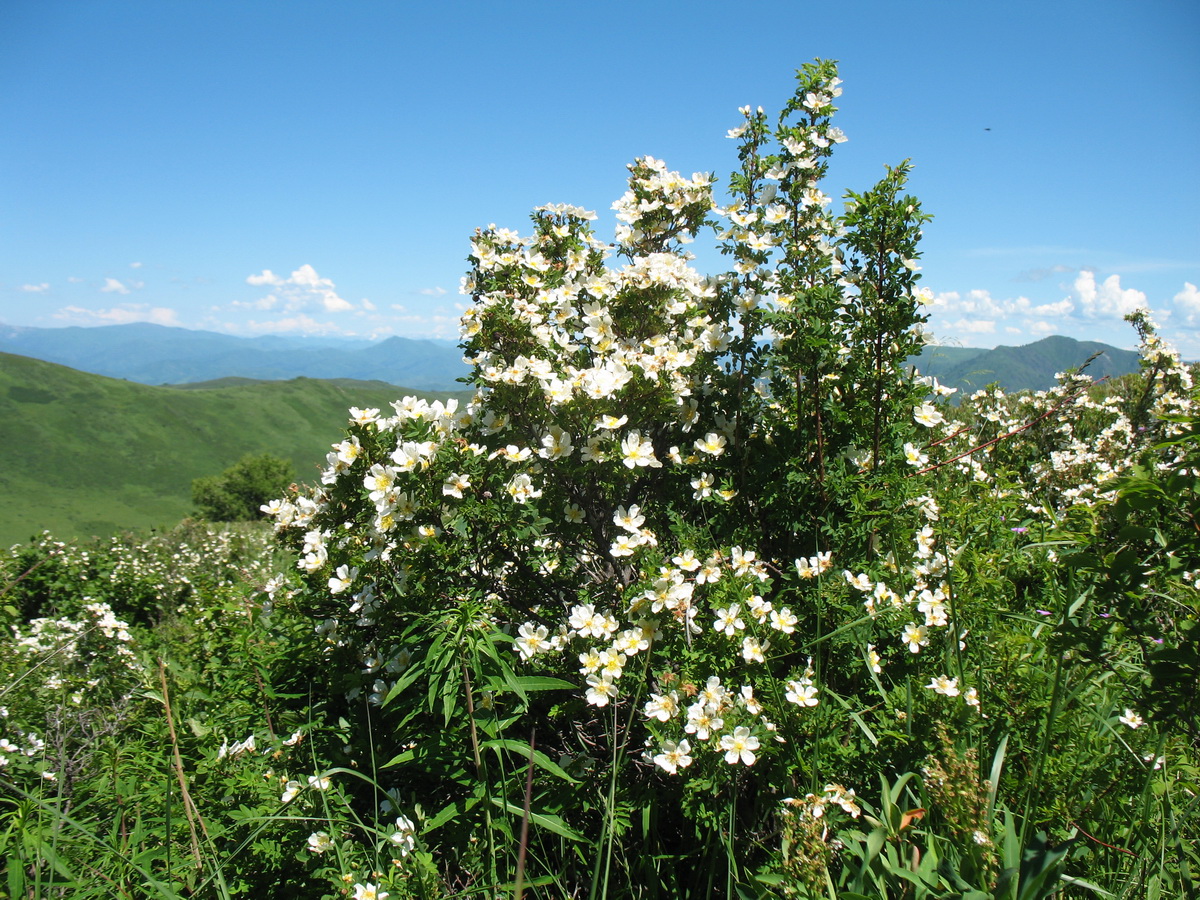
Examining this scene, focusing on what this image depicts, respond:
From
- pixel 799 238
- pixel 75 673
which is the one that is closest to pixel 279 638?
pixel 75 673

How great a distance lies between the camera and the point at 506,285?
311 centimetres

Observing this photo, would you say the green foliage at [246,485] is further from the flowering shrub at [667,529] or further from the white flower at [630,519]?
the white flower at [630,519]

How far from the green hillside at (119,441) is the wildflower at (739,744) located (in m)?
69.3

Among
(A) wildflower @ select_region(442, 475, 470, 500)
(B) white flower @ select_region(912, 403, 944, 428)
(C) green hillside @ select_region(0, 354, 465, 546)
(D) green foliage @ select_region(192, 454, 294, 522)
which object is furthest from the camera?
(C) green hillside @ select_region(0, 354, 465, 546)

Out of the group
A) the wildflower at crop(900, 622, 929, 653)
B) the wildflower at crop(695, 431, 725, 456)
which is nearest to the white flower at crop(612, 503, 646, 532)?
the wildflower at crop(695, 431, 725, 456)

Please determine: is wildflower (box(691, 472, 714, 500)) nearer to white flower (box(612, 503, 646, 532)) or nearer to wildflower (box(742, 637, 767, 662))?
white flower (box(612, 503, 646, 532))

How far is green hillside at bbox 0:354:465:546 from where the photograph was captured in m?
68.6

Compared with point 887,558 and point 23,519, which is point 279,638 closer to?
point 887,558

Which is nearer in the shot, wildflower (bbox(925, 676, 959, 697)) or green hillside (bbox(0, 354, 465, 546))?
wildflower (bbox(925, 676, 959, 697))

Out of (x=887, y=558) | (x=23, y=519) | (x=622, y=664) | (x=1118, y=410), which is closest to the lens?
(x=622, y=664)

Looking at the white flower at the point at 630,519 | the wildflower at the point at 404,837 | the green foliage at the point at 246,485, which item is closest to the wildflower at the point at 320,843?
the wildflower at the point at 404,837

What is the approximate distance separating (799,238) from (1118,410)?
603 centimetres

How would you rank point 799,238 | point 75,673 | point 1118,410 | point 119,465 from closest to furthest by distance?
point 799,238 < point 75,673 < point 1118,410 < point 119,465

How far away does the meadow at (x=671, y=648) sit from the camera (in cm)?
179
